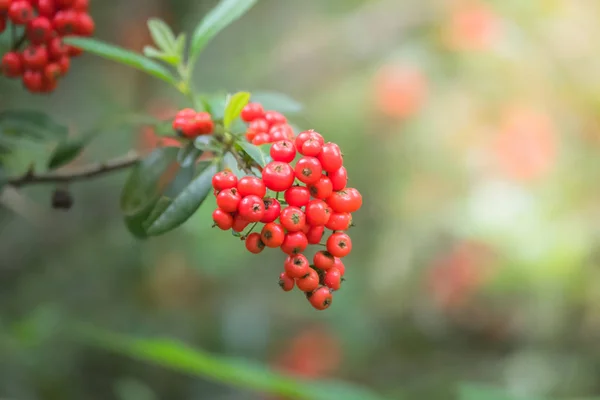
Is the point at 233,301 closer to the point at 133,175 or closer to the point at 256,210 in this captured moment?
the point at 133,175

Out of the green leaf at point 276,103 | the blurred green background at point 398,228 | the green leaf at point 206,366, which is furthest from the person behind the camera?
the blurred green background at point 398,228

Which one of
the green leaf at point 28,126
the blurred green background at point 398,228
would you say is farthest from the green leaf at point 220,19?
the blurred green background at point 398,228

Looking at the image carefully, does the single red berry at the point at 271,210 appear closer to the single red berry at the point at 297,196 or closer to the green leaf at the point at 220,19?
the single red berry at the point at 297,196

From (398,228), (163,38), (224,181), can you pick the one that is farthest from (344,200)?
(398,228)

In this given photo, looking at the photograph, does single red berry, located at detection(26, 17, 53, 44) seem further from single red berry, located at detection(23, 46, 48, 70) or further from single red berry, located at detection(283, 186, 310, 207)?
single red berry, located at detection(283, 186, 310, 207)

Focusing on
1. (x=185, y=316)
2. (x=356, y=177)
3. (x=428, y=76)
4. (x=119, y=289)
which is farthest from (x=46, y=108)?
(x=428, y=76)

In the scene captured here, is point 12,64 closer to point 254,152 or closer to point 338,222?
point 254,152

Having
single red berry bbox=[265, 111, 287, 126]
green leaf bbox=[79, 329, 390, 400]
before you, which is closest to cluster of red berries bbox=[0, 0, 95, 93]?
single red berry bbox=[265, 111, 287, 126]
